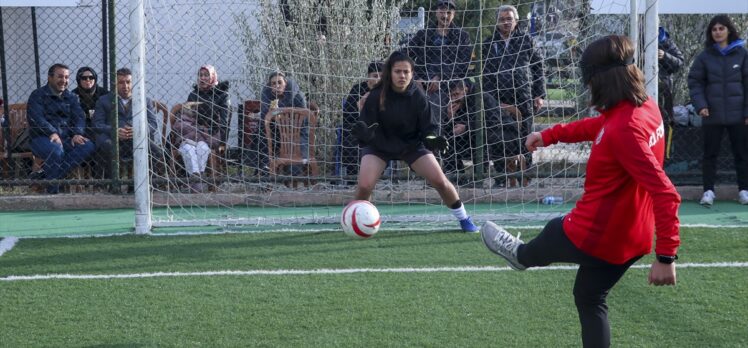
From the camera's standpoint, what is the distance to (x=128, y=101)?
10.9 meters

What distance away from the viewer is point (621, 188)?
4.23 meters

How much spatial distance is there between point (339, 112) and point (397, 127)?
1847mm

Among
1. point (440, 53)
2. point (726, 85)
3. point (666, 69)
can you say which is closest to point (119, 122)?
point (440, 53)

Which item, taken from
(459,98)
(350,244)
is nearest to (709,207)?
(459,98)

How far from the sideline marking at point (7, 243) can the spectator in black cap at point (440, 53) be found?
13.9 ft

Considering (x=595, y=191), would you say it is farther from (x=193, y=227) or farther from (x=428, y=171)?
(x=193, y=227)

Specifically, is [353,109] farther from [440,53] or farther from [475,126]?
[475,126]

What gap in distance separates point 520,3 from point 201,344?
6098mm

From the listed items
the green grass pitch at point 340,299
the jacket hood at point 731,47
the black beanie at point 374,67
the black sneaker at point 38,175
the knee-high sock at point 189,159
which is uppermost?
the jacket hood at point 731,47

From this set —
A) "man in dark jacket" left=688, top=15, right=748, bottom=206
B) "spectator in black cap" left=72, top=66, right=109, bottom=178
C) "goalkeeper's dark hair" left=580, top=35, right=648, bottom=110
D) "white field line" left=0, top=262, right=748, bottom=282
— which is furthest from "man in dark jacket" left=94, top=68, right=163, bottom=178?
"goalkeeper's dark hair" left=580, top=35, right=648, bottom=110

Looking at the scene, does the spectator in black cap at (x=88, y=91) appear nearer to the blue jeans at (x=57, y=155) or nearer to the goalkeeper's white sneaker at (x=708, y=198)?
the blue jeans at (x=57, y=155)

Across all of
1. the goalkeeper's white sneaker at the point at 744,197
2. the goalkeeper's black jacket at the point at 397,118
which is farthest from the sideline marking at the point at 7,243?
the goalkeeper's white sneaker at the point at 744,197

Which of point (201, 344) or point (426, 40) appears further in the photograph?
point (426, 40)

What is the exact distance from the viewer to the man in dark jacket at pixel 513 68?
9.83 meters
